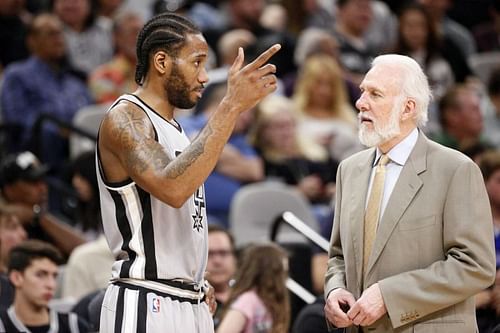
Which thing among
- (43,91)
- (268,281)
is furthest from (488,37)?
(268,281)

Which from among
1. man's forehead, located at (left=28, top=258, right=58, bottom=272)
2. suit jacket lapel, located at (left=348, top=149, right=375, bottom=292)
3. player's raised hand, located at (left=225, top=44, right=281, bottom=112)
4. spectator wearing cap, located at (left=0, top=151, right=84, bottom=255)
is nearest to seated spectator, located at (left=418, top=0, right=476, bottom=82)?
spectator wearing cap, located at (left=0, top=151, right=84, bottom=255)

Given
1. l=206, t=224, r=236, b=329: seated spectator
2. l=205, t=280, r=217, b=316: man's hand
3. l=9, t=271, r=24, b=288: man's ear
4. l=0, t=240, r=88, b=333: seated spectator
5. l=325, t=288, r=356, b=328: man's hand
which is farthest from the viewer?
l=206, t=224, r=236, b=329: seated spectator

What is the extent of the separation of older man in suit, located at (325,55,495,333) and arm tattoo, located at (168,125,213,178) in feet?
2.51

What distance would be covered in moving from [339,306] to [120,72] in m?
6.85

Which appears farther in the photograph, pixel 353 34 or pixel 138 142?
pixel 353 34

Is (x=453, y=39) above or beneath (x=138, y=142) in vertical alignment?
above

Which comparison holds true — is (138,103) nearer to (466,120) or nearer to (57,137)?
(57,137)

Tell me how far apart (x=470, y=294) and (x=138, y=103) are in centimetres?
157

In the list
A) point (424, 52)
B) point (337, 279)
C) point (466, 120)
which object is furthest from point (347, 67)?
point (337, 279)

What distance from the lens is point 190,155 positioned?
4664 mm

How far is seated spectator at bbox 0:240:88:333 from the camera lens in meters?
7.43

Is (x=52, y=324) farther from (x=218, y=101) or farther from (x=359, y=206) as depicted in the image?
(x=218, y=101)

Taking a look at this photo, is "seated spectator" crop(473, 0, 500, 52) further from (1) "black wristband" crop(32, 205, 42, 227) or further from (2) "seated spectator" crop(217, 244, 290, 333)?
(2) "seated spectator" crop(217, 244, 290, 333)

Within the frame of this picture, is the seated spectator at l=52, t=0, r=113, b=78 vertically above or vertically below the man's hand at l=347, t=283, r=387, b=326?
above
